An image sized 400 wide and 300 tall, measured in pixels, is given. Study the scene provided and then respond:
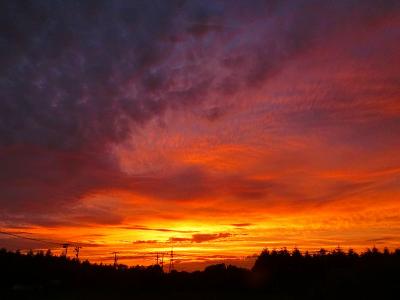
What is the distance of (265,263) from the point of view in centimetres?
6819

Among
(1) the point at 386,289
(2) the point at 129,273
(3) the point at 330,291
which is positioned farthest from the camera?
(2) the point at 129,273

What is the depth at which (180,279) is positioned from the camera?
7500 centimetres

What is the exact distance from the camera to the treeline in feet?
183

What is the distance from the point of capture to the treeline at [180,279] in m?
55.8

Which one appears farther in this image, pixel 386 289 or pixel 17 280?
pixel 17 280

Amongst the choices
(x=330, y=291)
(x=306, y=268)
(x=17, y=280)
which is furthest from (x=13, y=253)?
(x=330, y=291)

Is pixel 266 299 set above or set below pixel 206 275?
below

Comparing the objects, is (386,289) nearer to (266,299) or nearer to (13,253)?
(266,299)

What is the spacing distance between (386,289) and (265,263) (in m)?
38.7

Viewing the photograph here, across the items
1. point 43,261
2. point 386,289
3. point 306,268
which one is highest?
point 43,261

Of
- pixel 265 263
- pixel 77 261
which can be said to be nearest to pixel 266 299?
pixel 265 263

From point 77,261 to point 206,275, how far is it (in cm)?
3878

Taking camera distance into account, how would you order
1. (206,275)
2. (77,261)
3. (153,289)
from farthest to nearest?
1. (77,261)
2. (206,275)
3. (153,289)

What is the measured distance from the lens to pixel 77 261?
98.9m
